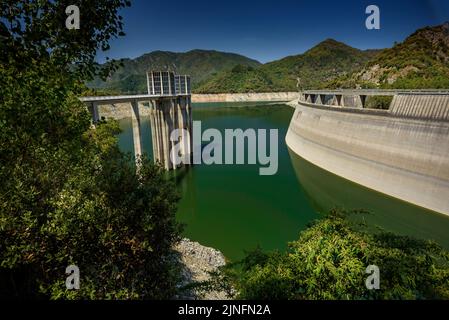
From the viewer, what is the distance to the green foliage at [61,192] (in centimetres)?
556

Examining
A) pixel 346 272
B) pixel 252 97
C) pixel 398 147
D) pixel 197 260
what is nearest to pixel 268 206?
pixel 197 260

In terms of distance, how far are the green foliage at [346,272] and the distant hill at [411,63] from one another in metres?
57.3

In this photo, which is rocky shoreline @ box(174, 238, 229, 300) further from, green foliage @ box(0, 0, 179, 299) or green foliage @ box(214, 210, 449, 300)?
green foliage @ box(214, 210, 449, 300)

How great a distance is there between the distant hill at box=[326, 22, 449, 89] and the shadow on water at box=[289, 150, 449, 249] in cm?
3590

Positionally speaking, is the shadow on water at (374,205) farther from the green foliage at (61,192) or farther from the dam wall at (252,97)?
the dam wall at (252,97)

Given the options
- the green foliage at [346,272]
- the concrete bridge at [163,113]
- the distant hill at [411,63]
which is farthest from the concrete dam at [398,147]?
the distant hill at [411,63]

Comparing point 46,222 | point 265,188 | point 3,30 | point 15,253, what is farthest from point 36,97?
point 265,188

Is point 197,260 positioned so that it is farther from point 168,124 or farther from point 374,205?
point 168,124

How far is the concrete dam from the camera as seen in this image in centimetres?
2172

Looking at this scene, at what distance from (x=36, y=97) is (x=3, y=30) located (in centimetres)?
135

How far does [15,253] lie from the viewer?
6254 millimetres

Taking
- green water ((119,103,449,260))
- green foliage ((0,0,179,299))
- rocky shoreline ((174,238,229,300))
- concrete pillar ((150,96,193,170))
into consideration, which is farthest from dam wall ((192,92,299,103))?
green foliage ((0,0,179,299))

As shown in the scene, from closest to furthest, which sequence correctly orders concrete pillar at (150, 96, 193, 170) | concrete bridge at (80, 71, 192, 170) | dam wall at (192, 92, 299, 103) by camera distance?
concrete bridge at (80, 71, 192, 170) < concrete pillar at (150, 96, 193, 170) < dam wall at (192, 92, 299, 103)
